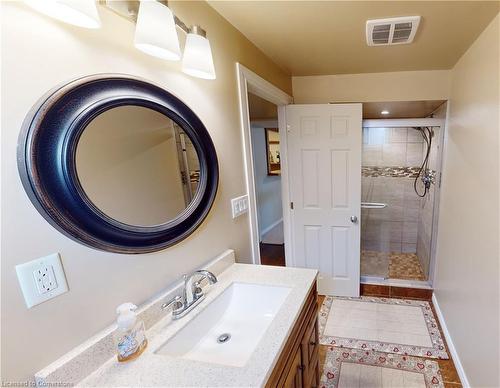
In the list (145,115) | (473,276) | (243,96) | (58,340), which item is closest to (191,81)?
(145,115)

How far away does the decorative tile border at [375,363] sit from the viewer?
1719 millimetres

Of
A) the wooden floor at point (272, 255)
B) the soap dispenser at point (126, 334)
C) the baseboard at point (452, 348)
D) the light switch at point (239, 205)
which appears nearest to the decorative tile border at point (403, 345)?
the baseboard at point (452, 348)

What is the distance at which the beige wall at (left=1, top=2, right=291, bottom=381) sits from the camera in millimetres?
619

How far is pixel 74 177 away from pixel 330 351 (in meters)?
2.07

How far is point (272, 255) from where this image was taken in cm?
376

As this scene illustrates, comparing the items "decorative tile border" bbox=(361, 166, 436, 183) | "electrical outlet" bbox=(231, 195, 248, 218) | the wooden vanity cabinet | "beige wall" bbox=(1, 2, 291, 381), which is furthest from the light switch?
"decorative tile border" bbox=(361, 166, 436, 183)

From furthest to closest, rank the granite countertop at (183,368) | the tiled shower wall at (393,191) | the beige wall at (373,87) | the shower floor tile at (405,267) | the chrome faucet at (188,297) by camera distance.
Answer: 1. the tiled shower wall at (393,191)
2. the shower floor tile at (405,267)
3. the beige wall at (373,87)
4. the chrome faucet at (188,297)
5. the granite countertop at (183,368)

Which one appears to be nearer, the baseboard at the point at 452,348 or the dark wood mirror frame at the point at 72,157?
the dark wood mirror frame at the point at 72,157

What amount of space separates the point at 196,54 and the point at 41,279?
92 cm

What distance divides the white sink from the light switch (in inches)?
16.6

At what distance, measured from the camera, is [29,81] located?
25.8 inches

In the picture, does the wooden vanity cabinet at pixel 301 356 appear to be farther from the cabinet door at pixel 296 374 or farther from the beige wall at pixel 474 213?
the beige wall at pixel 474 213

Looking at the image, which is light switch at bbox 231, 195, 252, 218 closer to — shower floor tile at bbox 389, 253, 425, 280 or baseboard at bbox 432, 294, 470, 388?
baseboard at bbox 432, 294, 470, 388

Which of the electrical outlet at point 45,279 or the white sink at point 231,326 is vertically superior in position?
the electrical outlet at point 45,279
